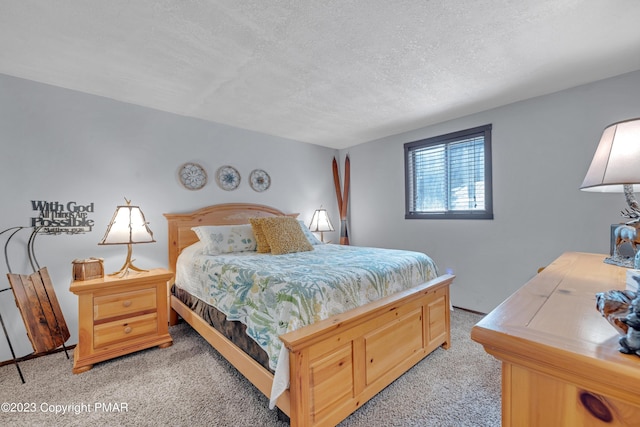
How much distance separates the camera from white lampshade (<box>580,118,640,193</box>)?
942mm

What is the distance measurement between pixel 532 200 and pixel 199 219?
11.6ft

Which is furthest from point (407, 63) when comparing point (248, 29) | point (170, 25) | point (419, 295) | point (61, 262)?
point (61, 262)

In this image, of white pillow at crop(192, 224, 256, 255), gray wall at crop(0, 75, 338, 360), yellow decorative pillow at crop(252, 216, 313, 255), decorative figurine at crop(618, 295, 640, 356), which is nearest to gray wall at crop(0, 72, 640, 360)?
gray wall at crop(0, 75, 338, 360)

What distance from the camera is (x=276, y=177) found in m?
3.81

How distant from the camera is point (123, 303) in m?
2.16

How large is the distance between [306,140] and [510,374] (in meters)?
3.83

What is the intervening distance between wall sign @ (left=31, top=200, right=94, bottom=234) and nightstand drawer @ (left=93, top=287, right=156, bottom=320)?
79 centimetres

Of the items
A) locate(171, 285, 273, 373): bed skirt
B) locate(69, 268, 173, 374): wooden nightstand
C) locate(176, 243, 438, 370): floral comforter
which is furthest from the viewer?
locate(69, 268, 173, 374): wooden nightstand

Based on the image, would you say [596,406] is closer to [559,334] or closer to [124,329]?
[559,334]

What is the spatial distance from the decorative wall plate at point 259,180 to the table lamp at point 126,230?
1430mm

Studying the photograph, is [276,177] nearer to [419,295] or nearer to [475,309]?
[419,295]

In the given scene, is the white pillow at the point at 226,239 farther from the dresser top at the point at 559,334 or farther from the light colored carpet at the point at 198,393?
the dresser top at the point at 559,334

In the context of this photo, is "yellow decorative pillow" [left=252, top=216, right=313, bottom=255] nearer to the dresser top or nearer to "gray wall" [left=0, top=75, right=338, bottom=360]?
"gray wall" [left=0, top=75, right=338, bottom=360]

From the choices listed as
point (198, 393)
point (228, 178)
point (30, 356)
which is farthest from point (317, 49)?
point (30, 356)
